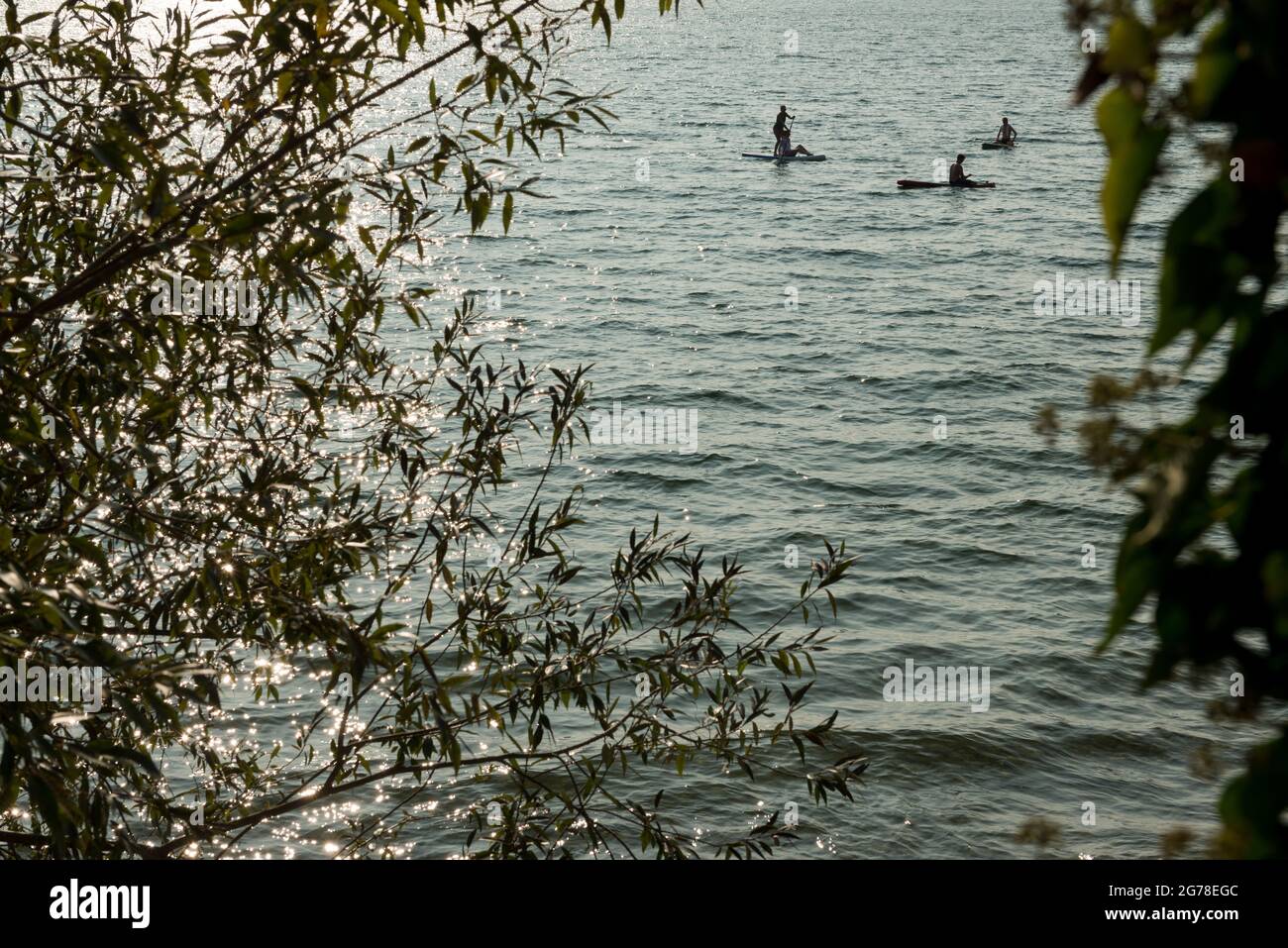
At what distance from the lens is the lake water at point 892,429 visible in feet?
45.8

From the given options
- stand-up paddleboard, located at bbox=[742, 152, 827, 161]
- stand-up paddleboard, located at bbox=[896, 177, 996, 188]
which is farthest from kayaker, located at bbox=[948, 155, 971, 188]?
stand-up paddleboard, located at bbox=[742, 152, 827, 161]

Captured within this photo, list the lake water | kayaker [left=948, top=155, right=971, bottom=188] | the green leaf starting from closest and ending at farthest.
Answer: the green leaf
the lake water
kayaker [left=948, top=155, right=971, bottom=188]

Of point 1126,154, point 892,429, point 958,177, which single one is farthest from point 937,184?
point 1126,154

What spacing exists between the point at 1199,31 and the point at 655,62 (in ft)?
299

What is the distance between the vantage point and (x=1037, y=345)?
27.2 metres

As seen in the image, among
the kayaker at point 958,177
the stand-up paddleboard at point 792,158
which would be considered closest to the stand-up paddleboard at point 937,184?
the kayaker at point 958,177

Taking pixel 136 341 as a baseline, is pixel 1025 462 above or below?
below

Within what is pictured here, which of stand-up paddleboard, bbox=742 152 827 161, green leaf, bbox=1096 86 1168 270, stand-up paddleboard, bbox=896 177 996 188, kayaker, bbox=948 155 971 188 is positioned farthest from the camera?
stand-up paddleboard, bbox=742 152 827 161

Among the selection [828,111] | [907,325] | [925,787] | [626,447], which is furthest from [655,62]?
[925,787]

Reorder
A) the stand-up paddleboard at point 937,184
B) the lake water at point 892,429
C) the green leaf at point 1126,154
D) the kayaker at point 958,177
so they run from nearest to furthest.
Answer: the green leaf at point 1126,154
the lake water at point 892,429
the kayaker at point 958,177
the stand-up paddleboard at point 937,184

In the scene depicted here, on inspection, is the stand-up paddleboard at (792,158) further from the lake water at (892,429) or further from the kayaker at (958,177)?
the kayaker at (958,177)

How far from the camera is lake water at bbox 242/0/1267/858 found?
13.9 m

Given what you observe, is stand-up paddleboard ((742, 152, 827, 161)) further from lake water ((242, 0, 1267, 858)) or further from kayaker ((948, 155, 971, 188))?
kayaker ((948, 155, 971, 188))
